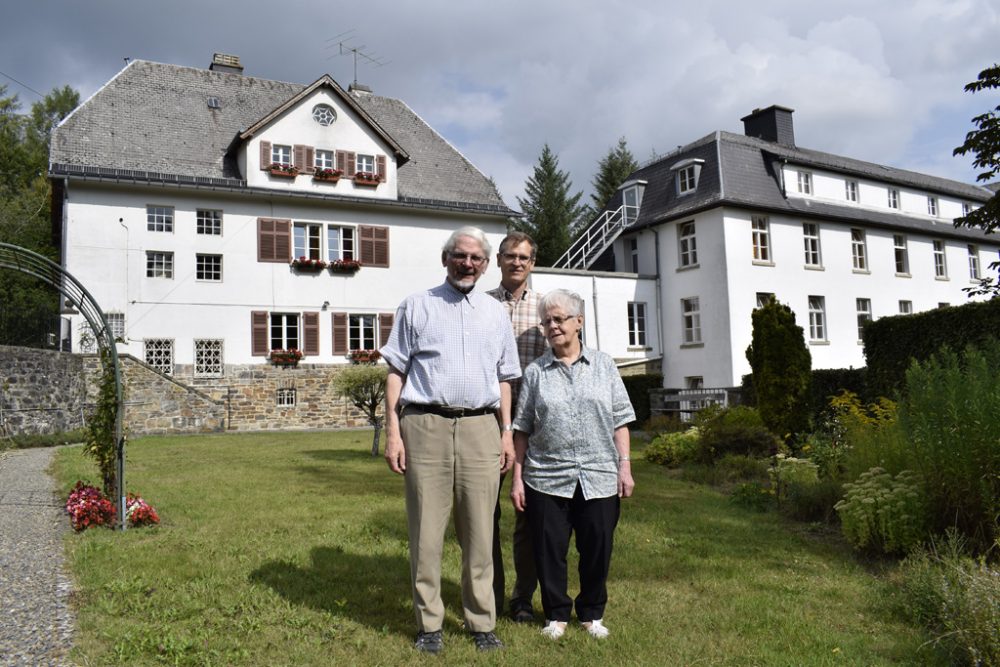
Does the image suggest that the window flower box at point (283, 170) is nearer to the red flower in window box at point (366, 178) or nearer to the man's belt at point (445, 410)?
the red flower in window box at point (366, 178)

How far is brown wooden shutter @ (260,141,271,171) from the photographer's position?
79.3 feet

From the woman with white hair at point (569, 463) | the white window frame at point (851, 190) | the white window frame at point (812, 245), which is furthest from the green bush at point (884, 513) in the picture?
the white window frame at point (851, 190)

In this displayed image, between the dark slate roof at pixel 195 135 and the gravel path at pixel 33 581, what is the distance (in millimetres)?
15628

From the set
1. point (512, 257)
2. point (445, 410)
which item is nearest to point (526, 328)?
point (512, 257)

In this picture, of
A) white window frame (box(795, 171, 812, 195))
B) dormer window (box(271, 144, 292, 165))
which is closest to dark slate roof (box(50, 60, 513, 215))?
dormer window (box(271, 144, 292, 165))

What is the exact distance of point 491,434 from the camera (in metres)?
4.04

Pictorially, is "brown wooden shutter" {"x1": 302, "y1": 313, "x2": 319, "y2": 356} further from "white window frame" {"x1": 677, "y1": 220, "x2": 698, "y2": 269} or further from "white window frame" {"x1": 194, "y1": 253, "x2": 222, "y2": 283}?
"white window frame" {"x1": 677, "y1": 220, "x2": 698, "y2": 269}

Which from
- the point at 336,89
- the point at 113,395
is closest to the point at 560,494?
the point at 113,395

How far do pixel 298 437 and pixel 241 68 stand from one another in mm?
16011

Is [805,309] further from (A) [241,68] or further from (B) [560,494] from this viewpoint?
(B) [560,494]

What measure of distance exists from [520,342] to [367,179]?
71.8ft

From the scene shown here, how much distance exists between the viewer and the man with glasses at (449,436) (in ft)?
12.8

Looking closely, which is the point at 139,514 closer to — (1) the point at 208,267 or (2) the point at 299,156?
(1) the point at 208,267

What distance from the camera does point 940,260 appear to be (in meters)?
31.0
